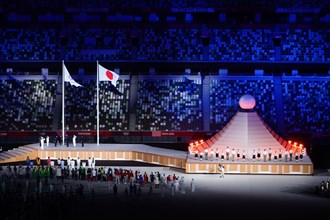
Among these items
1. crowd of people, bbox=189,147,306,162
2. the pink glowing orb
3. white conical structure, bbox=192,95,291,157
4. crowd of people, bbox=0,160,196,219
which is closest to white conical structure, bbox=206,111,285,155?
white conical structure, bbox=192,95,291,157

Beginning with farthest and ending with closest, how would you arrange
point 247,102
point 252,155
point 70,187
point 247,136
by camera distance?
point 247,102, point 247,136, point 252,155, point 70,187

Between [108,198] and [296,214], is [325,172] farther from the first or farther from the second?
[108,198]

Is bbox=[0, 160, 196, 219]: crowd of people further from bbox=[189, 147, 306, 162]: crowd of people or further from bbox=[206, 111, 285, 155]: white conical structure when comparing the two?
bbox=[206, 111, 285, 155]: white conical structure

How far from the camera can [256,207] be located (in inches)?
1346

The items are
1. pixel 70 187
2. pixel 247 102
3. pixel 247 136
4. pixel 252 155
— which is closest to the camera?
pixel 70 187

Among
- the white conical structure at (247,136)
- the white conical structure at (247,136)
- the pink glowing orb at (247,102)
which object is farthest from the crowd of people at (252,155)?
the pink glowing orb at (247,102)

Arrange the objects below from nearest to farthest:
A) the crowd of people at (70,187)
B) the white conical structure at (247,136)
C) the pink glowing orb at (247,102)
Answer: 1. the crowd of people at (70,187)
2. the white conical structure at (247,136)
3. the pink glowing orb at (247,102)

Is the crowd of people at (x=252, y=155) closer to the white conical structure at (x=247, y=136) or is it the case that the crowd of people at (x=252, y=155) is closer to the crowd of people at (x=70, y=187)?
the white conical structure at (x=247, y=136)

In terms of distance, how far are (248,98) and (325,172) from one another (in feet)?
27.7

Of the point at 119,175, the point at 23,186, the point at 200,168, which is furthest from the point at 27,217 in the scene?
the point at 200,168

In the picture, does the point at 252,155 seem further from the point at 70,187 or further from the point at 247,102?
the point at 70,187

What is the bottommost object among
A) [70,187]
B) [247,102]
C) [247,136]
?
[70,187]

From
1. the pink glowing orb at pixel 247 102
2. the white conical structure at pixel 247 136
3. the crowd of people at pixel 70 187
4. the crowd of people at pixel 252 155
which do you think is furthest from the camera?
the pink glowing orb at pixel 247 102

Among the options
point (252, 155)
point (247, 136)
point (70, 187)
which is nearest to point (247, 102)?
point (247, 136)
